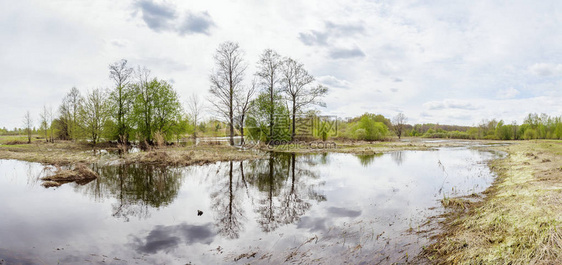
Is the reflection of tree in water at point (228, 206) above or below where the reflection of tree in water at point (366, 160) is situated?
below

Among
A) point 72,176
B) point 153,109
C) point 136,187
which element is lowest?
point 136,187

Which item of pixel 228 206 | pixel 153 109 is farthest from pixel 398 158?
pixel 153 109

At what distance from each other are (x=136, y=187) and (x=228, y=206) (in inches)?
196

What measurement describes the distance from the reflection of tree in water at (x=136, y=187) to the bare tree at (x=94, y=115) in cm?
2202

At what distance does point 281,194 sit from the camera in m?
10.1

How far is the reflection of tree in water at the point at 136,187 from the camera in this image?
8383 mm

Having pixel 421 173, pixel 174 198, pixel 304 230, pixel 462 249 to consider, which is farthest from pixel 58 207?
pixel 421 173

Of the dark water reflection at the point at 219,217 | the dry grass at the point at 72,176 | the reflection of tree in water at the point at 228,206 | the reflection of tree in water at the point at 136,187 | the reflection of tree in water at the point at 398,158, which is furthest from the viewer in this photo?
the reflection of tree in water at the point at 398,158

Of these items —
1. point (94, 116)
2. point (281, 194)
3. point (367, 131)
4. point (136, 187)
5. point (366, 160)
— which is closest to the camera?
point (281, 194)

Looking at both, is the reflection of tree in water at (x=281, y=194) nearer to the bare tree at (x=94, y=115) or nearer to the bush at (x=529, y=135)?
the bare tree at (x=94, y=115)

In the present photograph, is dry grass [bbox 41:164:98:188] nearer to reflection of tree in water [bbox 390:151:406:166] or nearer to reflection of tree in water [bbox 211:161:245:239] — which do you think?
reflection of tree in water [bbox 211:161:245:239]

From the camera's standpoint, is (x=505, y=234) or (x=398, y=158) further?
(x=398, y=158)

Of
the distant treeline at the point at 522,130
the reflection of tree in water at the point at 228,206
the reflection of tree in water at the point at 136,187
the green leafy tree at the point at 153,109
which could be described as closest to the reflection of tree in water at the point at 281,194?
the reflection of tree in water at the point at 228,206

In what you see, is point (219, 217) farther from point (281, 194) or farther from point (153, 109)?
point (153, 109)
